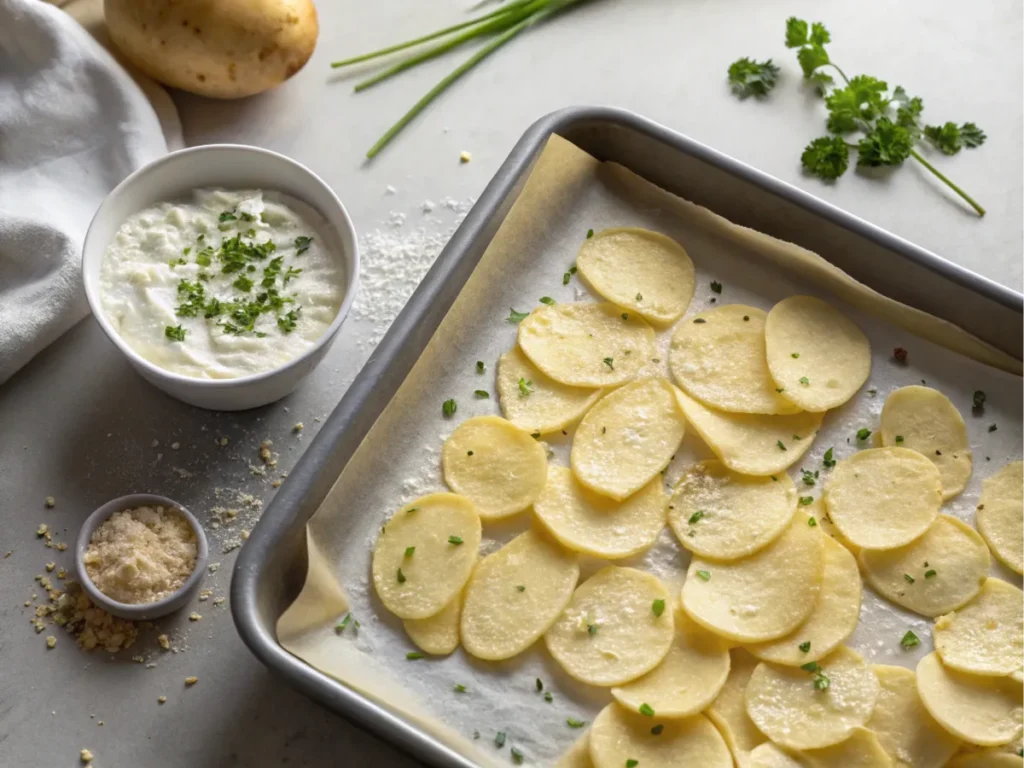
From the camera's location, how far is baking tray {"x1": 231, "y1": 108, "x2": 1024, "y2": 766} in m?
1.91

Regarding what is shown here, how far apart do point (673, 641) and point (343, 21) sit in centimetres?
206

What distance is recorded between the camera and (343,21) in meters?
3.06

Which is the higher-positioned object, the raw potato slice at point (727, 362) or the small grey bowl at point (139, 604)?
the raw potato slice at point (727, 362)

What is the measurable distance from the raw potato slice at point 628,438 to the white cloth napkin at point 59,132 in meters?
1.26

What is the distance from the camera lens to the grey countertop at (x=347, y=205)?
2111mm

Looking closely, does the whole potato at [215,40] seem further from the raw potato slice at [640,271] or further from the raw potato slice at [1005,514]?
the raw potato slice at [1005,514]

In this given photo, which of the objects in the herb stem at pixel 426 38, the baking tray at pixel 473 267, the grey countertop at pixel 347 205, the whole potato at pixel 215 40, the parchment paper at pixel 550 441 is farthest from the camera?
the herb stem at pixel 426 38

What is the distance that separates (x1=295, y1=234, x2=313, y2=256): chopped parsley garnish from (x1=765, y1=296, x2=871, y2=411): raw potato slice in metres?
1.09

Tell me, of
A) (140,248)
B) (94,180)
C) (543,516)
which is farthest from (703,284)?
(94,180)

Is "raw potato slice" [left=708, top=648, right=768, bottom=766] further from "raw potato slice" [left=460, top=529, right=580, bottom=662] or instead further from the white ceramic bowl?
the white ceramic bowl

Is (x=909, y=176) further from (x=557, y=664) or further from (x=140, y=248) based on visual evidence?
(x=140, y=248)

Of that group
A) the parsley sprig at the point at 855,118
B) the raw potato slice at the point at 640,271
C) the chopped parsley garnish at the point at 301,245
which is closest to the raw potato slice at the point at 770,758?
the raw potato slice at the point at 640,271

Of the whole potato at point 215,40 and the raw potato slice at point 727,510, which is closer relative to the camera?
the raw potato slice at point 727,510

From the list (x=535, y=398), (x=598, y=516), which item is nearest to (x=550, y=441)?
(x=535, y=398)
